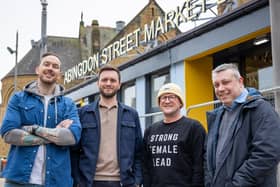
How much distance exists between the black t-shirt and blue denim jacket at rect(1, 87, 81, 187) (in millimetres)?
877

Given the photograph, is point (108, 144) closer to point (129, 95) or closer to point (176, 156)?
point (176, 156)

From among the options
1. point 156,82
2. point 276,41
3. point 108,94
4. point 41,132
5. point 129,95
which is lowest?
point 41,132

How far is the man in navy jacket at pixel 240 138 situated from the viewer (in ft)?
12.1

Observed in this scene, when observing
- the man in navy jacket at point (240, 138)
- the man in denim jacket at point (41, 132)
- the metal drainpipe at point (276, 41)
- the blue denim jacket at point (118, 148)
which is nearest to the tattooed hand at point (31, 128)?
the man in denim jacket at point (41, 132)

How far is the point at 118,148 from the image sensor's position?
4684 millimetres

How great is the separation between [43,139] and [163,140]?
128 cm

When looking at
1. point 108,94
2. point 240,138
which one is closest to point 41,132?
point 108,94

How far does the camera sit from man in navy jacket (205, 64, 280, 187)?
3676 millimetres

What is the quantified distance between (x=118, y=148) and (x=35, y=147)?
879 millimetres

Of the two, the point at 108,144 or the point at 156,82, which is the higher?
the point at 156,82

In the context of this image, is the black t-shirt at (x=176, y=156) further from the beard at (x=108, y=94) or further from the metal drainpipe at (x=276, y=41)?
the metal drainpipe at (x=276, y=41)

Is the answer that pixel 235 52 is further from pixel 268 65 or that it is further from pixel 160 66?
pixel 160 66

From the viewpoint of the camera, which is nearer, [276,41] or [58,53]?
[276,41]

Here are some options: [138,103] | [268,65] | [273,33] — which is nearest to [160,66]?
[138,103]
